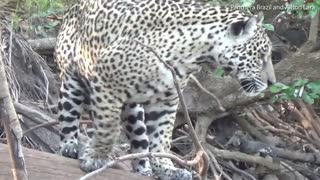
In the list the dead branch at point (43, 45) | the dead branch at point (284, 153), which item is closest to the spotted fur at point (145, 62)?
the dead branch at point (284, 153)

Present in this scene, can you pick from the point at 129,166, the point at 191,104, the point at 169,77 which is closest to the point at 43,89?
the point at 191,104

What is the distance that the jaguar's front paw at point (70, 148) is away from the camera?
526 centimetres

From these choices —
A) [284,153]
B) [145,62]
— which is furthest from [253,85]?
[284,153]

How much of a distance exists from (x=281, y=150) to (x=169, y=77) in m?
2.34

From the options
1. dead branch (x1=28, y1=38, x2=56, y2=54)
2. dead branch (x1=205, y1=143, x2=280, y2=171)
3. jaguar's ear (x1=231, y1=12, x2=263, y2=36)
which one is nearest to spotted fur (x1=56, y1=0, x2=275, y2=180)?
jaguar's ear (x1=231, y1=12, x2=263, y2=36)

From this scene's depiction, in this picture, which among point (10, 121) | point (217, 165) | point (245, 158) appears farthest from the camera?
point (245, 158)

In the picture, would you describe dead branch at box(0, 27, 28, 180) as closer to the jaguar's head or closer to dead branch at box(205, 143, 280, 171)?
the jaguar's head

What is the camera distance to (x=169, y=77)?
4801mm

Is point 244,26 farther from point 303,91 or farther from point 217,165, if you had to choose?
point 217,165

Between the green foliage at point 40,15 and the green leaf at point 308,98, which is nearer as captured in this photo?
the green leaf at point 308,98

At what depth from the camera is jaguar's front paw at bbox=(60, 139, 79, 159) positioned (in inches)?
207

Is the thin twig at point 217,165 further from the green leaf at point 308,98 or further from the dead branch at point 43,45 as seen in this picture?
the dead branch at point 43,45

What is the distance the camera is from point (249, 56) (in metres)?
4.99

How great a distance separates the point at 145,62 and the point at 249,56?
64cm
